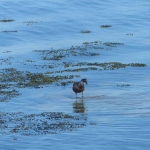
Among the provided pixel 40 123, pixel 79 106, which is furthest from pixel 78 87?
pixel 40 123

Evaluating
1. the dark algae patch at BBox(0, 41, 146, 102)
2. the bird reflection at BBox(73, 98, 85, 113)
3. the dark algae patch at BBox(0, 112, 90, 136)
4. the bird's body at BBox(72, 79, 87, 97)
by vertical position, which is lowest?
the dark algae patch at BBox(0, 112, 90, 136)

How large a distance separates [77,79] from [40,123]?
8.77 meters

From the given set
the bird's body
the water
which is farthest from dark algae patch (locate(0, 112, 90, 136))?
the bird's body

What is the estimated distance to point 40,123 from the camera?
25.4 meters

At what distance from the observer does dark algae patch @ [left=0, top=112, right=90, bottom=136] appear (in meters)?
24.5

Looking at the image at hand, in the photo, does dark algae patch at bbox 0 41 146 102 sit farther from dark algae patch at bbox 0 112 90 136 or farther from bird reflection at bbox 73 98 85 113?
dark algae patch at bbox 0 112 90 136

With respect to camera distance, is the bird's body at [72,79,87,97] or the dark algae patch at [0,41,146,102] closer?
the bird's body at [72,79,87,97]

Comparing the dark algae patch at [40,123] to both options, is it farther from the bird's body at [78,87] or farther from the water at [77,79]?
the bird's body at [78,87]

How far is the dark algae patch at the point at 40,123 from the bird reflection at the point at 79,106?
0.92m

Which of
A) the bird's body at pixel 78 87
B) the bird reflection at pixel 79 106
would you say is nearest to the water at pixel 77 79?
the bird reflection at pixel 79 106

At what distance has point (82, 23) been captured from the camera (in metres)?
55.2

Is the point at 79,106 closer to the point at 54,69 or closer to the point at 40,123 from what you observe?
the point at 40,123

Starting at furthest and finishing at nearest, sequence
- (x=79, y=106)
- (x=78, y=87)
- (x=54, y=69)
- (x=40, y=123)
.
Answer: (x=54, y=69), (x=78, y=87), (x=79, y=106), (x=40, y=123)

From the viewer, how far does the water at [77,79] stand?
939 inches
